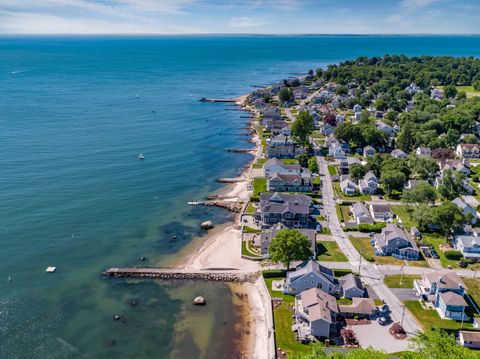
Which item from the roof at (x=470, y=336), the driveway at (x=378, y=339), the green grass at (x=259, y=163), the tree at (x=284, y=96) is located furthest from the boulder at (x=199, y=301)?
the tree at (x=284, y=96)

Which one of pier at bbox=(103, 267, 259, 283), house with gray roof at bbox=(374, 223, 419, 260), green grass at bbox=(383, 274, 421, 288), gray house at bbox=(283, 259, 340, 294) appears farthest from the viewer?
house with gray roof at bbox=(374, 223, 419, 260)

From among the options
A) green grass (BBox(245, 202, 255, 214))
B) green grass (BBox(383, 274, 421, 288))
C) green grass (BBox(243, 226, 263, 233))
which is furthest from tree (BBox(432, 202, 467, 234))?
green grass (BBox(245, 202, 255, 214))

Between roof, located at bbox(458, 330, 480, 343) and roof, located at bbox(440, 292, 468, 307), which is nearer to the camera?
roof, located at bbox(458, 330, 480, 343)

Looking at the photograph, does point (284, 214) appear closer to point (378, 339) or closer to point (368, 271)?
point (368, 271)

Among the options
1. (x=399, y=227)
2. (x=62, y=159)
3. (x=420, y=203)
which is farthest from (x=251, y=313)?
(x=62, y=159)

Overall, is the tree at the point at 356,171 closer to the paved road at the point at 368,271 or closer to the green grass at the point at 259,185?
the paved road at the point at 368,271

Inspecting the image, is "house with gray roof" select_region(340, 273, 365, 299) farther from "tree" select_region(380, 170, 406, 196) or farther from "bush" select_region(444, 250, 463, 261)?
"tree" select_region(380, 170, 406, 196)
